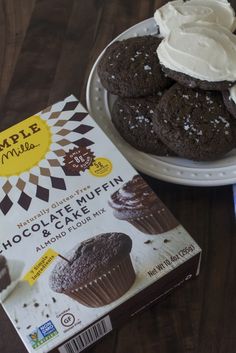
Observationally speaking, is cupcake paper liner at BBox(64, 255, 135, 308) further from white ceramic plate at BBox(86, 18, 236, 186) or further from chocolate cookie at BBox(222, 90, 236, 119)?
chocolate cookie at BBox(222, 90, 236, 119)

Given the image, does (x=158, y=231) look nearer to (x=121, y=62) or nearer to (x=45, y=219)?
(x=45, y=219)

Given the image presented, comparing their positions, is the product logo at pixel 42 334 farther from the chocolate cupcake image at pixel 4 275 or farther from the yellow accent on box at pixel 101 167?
the yellow accent on box at pixel 101 167

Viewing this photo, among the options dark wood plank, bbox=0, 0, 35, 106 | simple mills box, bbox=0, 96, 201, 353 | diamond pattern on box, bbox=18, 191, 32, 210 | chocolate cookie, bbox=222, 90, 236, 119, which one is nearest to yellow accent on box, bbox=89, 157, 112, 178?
simple mills box, bbox=0, 96, 201, 353

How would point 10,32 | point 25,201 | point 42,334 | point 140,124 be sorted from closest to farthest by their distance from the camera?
1. point 42,334
2. point 25,201
3. point 140,124
4. point 10,32

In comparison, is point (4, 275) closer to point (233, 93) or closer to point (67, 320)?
point (67, 320)

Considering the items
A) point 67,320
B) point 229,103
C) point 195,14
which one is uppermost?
point 195,14

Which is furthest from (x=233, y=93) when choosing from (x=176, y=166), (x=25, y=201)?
(x=25, y=201)

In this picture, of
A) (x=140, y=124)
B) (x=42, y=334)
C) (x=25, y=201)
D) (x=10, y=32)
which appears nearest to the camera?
(x=42, y=334)

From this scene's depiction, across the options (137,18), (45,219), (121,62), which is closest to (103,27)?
(137,18)
